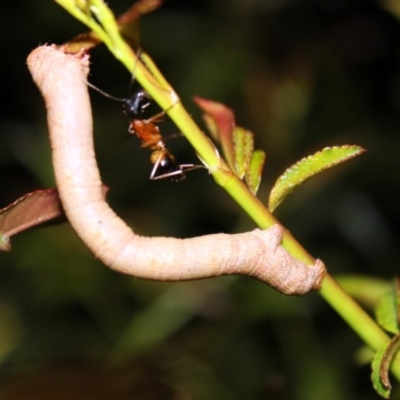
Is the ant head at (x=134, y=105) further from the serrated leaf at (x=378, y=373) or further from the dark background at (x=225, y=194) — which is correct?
the dark background at (x=225, y=194)

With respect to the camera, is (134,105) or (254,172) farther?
(134,105)

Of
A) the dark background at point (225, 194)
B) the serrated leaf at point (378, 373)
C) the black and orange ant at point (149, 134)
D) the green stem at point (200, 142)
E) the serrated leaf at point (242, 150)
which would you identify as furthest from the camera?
the dark background at point (225, 194)

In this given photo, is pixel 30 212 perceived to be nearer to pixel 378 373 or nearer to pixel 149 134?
pixel 149 134

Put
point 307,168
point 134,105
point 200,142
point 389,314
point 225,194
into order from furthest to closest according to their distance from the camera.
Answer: point 225,194
point 134,105
point 389,314
point 307,168
point 200,142

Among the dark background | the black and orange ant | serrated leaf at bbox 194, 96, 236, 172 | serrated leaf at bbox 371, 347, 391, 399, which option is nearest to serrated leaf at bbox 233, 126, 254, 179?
serrated leaf at bbox 194, 96, 236, 172

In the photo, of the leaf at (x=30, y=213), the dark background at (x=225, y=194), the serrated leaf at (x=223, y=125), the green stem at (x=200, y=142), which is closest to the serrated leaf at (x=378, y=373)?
the green stem at (x=200, y=142)

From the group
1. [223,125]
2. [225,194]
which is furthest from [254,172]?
[225,194]

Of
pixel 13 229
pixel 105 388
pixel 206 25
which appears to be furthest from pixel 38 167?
pixel 13 229
